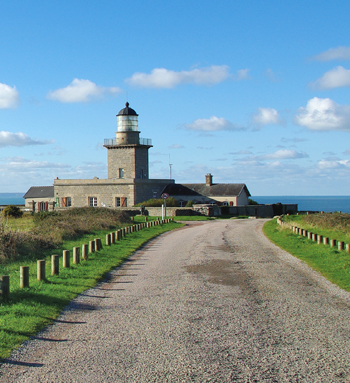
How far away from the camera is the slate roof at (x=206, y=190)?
61969 mm

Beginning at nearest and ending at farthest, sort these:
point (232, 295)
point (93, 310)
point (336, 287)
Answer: point (93, 310)
point (232, 295)
point (336, 287)

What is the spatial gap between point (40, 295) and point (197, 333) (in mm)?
3855

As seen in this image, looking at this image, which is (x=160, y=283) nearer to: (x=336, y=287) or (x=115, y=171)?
(x=336, y=287)

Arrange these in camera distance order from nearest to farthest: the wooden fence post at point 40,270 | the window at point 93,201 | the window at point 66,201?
the wooden fence post at point 40,270 → the window at point 93,201 → the window at point 66,201

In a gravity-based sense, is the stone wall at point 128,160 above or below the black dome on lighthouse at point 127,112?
below

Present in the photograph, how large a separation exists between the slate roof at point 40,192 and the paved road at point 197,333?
73889 millimetres

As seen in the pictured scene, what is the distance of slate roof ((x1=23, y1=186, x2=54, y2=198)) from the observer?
274ft

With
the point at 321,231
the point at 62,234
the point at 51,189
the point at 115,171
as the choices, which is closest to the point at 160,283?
Answer: the point at 62,234

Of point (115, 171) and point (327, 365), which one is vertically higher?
point (115, 171)

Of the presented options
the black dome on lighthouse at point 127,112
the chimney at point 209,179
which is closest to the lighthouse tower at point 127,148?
the black dome on lighthouse at point 127,112

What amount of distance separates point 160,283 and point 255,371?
230 inches

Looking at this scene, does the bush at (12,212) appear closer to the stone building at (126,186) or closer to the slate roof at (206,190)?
the stone building at (126,186)

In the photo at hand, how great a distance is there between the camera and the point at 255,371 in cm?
567

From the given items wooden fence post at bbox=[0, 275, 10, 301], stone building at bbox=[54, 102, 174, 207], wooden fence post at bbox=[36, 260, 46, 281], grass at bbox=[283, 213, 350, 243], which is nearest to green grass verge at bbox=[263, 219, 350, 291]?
grass at bbox=[283, 213, 350, 243]
